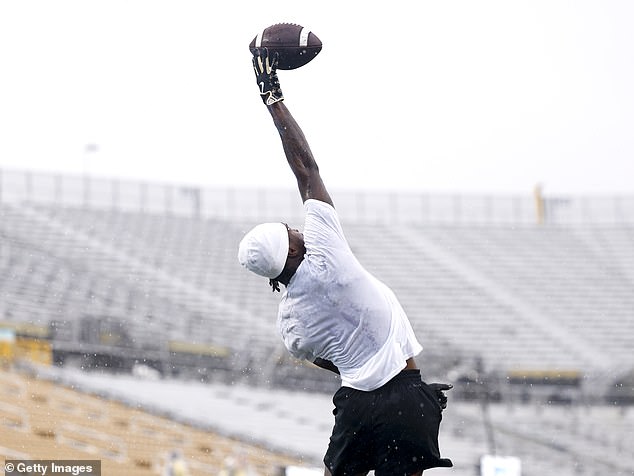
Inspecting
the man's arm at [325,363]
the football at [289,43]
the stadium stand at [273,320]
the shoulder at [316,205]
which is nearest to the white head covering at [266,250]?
the shoulder at [316,205]

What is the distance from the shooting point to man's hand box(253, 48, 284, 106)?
166 inches

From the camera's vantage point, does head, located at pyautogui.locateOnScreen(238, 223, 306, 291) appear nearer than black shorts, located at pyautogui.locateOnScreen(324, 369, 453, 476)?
Yes

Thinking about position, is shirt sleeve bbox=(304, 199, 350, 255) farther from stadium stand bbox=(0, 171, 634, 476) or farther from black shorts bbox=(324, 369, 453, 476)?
stadium stand bbox=(0, 171, 634, 476)

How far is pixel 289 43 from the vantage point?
4293mm

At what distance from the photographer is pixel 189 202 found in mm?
29469

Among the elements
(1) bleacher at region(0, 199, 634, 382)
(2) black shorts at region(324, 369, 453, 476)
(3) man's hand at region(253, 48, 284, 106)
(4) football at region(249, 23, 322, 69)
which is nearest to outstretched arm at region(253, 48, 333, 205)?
(3) man's hand at region(253, 48, 284, 106)

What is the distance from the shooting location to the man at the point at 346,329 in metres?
4.01

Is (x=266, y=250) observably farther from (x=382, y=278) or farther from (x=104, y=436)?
(x=382, y=278)

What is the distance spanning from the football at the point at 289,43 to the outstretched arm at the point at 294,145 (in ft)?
0.35

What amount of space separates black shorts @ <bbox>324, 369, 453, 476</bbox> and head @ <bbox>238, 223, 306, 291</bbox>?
552 mm

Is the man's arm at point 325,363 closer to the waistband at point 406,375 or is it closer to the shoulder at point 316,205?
the waistband at point 406,375

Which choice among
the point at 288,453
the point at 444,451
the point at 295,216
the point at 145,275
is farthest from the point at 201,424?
the point at 295,216

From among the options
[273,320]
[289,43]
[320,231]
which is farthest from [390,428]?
[273,320]

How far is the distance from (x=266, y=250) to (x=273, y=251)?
27 mm
